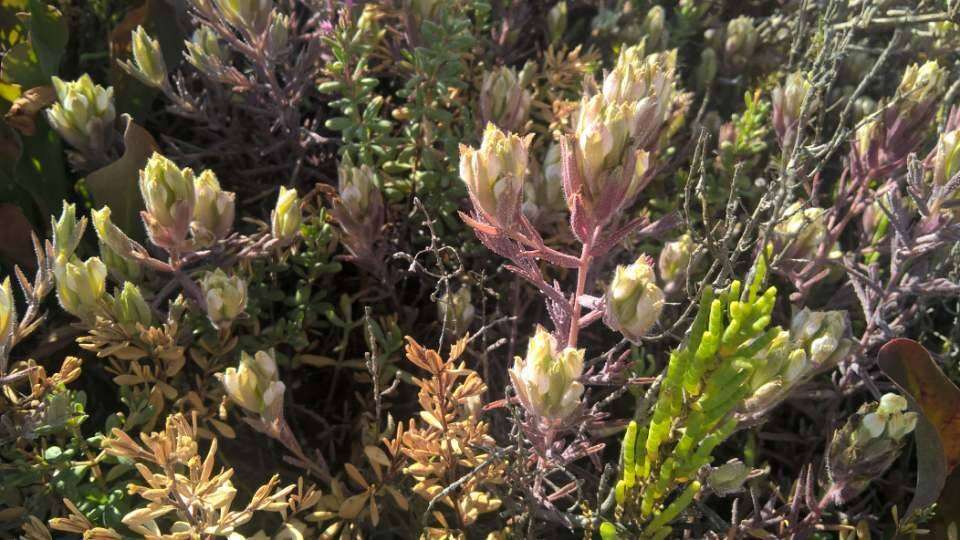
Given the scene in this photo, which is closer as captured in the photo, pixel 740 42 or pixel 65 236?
pixel 65 236

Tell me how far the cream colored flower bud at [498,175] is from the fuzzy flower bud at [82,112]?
0.74m

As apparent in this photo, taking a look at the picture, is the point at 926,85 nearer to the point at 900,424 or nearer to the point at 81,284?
the point at 900,424

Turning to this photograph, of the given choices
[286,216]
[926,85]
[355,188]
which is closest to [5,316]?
[286,216]

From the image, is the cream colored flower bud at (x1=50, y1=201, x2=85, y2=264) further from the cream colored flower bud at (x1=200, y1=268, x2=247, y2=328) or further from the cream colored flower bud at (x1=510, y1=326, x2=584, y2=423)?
the cream colored flower bud at (x1=510, y1=326, x2=584, y2=423)

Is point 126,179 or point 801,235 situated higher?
point 126,179

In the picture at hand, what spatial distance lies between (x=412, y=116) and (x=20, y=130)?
737mm

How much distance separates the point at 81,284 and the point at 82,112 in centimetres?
40

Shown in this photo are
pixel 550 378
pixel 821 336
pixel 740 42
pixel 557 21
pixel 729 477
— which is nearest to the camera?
pixel 550 378

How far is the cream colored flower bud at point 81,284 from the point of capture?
1.08 meters

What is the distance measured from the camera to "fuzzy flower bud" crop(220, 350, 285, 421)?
1.06 m

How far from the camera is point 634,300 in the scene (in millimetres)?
888

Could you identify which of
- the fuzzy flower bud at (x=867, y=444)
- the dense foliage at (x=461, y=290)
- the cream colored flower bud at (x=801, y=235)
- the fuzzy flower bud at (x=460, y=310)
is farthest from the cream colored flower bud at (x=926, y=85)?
the fuzzy flower bud at (x=460, y=310)

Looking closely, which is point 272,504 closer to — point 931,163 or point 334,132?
point 334,132

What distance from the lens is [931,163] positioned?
1.42m
